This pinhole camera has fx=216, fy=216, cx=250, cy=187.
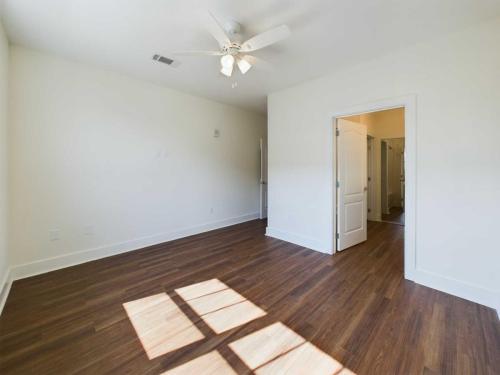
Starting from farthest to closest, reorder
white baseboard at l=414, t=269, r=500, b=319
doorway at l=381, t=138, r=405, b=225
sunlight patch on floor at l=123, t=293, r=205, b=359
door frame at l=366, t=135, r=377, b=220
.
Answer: doorway at l=381, t=138, r=405, b=225
door frame at l=366, t=135, r=377, b=220
white baseboard at l=414, t=269, r=500, b=319
sunlight patch on floor at l=123, t=293, r=205, b=359

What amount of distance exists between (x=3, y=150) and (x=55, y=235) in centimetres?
113

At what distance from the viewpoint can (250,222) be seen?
204 inches

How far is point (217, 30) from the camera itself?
1895 millimetres

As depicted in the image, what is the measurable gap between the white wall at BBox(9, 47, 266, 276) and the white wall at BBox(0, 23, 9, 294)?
0.16 meters

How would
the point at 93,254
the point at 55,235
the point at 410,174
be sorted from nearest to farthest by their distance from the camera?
the point at 410,174 → the point at 55,235 → the point at 93,254

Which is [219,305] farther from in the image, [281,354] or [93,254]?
[93,254]

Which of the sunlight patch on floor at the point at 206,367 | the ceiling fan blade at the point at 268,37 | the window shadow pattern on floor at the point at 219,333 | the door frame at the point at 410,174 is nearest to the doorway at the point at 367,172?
the door frame at the point at 410,174

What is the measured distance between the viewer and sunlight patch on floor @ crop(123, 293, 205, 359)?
5.25ft

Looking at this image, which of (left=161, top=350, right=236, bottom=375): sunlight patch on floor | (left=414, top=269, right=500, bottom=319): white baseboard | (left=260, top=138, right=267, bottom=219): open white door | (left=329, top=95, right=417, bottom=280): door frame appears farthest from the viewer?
(left=260, top=138, right=267, bottom=219): open white door

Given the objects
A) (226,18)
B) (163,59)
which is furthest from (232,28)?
(163,59)

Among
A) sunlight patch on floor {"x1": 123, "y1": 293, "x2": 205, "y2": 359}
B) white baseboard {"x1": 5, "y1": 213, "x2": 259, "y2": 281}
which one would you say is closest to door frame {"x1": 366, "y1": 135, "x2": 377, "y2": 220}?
white baseboard {"x1": 5, "y1": 213, "x2": 259, "y2": 281}

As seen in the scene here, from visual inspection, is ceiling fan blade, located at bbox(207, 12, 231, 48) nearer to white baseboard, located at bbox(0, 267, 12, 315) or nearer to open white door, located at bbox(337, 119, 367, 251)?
open white door, located at bbox(337, 119, 367, 251)

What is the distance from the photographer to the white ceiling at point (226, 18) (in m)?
1.87

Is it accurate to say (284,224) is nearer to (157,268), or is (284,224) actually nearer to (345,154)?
(345,154)
